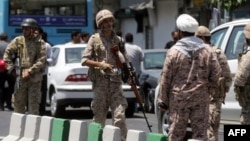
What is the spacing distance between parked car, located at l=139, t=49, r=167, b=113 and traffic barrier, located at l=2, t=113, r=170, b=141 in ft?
28.1

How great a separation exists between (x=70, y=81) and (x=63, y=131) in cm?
756

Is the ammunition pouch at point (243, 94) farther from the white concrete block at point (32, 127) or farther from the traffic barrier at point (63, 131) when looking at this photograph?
the white concrete block at point (32, 127)

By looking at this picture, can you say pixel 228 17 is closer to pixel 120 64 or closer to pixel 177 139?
pixel 120 64

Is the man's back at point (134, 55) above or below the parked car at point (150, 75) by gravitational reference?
above

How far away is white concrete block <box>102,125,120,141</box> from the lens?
9.58 metres

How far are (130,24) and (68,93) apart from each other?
22547mm

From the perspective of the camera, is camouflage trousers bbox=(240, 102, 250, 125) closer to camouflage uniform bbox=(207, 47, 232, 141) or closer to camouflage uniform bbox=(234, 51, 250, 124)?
camouflage uniform bbox=(234, 51, 250, 124)

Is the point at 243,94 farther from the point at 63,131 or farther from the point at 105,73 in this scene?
the point at 63,131

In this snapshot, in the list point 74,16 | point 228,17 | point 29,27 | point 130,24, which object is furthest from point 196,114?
point 130,24

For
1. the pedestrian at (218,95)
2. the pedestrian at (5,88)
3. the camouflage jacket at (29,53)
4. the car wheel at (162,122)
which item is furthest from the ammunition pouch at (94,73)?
the pedestrian at (5,88)

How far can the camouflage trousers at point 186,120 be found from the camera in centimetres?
921

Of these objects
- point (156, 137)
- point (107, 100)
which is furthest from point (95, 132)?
point (156, 137)

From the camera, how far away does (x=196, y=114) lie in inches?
365

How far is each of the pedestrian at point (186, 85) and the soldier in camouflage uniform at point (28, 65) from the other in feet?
14.5
